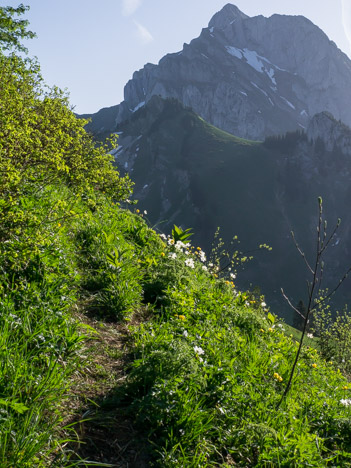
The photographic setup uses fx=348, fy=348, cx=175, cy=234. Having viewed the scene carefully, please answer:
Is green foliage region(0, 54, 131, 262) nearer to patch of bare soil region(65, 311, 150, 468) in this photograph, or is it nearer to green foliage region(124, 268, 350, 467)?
patch of bare soil region(65, 311, 150, 468)

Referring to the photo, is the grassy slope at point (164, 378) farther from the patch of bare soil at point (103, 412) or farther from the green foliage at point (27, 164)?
the green foliage at point (27, 164)

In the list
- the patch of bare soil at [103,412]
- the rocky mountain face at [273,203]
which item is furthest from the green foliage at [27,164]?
the rocky mountain face at [273,203]

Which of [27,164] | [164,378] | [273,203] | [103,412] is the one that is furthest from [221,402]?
[273,203]

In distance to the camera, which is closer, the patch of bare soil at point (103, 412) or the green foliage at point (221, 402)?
the patch of bare soil at point (103, 412)

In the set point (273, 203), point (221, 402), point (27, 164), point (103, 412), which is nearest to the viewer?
point (103, 412)

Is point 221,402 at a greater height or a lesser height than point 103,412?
lesser

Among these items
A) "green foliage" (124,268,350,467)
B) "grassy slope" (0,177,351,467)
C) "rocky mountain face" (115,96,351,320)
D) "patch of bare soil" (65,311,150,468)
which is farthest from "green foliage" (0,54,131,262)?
"rocky mountain face" (115,96,351,320)

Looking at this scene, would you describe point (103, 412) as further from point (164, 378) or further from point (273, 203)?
point (273, 203)

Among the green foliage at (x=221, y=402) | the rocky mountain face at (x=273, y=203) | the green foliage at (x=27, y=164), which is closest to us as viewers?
the green foliage at (x=221, y=402)

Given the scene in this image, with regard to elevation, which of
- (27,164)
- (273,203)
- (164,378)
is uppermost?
(27,164)

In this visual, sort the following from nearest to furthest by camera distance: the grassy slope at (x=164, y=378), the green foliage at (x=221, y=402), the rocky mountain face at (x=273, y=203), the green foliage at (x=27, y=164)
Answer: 1. the grassy slope at (x=164, y=378)
2. the green foliage at (x=221, y=402)
3. the green foliage at (x=27, y=164)
4. the rocky mountain face at (x=273, y=203)

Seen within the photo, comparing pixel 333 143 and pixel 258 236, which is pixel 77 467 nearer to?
pixel 258 236

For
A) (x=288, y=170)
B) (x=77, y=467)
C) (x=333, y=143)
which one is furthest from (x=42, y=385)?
(x=333, y=143)

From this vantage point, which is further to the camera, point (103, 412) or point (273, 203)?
point (273, 203)
